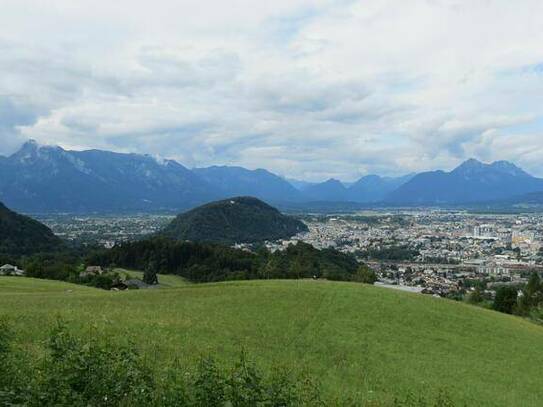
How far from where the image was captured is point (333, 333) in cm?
2052

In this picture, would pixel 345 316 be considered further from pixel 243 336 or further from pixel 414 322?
pixel 243 336

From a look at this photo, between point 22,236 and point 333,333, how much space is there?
135 m

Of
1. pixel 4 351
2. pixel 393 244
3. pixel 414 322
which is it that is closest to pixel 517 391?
pixel 414 322

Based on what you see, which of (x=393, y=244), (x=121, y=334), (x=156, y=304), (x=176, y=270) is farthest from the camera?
(x=393, y=244)

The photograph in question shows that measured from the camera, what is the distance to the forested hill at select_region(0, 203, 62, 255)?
425 feet

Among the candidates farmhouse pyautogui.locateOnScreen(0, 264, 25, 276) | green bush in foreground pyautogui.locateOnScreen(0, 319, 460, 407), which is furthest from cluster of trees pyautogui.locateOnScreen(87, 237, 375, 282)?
green bush in foreground pyautogui.locateOnScreen(0, 319, 460, 407)

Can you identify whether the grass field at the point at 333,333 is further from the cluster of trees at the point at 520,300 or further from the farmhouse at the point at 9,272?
the farmhouse at the point at 9,272

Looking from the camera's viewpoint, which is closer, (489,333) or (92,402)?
(92,402)

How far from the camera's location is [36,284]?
3328cm

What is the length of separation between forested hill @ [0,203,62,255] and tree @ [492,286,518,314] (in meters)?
108

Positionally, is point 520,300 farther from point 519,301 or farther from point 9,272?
point 9,272

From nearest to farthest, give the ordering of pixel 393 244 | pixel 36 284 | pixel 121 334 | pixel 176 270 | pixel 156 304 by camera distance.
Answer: pixel 121 334 < pixel 156 304 < pixel 36 284 < pixel 176 270 < pixel 393 244

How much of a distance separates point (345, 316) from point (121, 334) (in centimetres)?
1097

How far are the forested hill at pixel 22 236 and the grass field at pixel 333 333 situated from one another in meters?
110
